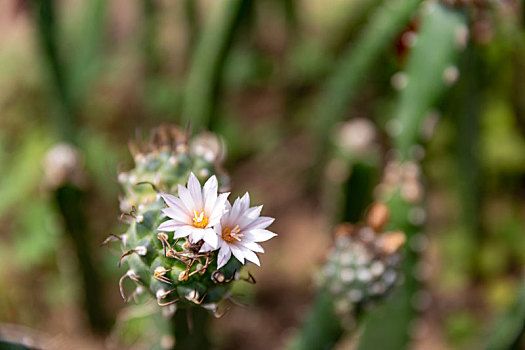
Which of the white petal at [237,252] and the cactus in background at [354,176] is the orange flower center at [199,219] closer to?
the white petal at [237,252]

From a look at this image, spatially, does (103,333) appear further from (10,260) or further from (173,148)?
(173,148)

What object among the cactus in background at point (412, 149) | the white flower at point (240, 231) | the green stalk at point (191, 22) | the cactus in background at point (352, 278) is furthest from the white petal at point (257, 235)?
the green stalk at point (191, 22)

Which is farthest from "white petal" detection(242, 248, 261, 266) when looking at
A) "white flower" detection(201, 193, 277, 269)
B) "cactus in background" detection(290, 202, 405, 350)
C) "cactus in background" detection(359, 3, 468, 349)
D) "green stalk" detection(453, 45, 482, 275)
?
"green stalk" detection(453, 45, 482, 275)

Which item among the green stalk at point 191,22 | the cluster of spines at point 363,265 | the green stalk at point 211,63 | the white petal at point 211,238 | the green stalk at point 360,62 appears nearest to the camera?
the white petal at point 211,238

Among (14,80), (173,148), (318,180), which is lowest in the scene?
(173,148)

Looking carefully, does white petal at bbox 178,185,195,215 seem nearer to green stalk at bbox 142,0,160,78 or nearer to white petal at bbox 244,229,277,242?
white petal at bbox 244,229,277,242

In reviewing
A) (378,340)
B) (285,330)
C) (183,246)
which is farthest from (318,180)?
(183,246)

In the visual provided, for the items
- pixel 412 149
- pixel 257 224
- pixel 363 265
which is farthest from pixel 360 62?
pixel 257 224
